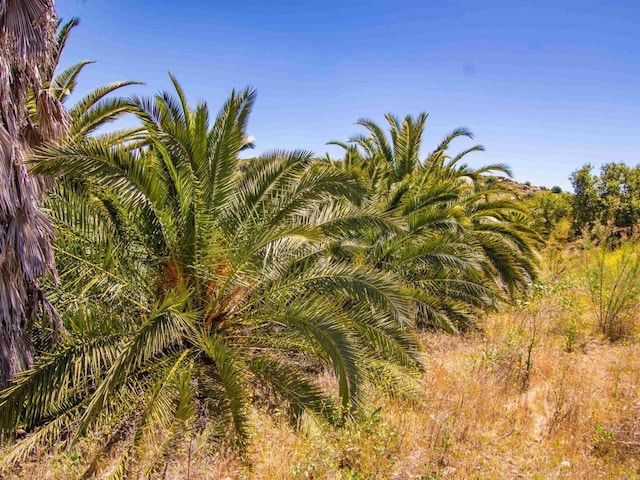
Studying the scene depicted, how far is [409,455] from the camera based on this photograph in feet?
12.5

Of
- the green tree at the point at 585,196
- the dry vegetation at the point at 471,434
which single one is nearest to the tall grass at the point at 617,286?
the dry vegetation at the point at 471,434

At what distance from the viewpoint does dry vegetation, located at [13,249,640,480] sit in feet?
11.6

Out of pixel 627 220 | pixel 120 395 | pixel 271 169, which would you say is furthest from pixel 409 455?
pixel 627 220

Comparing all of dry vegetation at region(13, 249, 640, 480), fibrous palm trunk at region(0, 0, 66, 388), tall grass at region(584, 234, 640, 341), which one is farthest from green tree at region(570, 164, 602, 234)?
fibrous palm trunk at region(0, 0, 66, 388)

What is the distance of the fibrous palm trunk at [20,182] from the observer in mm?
3025

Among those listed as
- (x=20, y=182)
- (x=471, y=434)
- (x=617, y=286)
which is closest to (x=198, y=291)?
(x=20, y=182)

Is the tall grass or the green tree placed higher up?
the green tree

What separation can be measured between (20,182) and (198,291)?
2106 mm

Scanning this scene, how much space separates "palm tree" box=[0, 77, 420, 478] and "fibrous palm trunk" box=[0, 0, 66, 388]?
25 cm

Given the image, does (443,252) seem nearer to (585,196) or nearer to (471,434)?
(471,434)

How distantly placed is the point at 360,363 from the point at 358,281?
903 millimetres

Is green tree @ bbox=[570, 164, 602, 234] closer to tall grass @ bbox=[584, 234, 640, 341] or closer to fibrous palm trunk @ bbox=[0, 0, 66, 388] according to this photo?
tall grass @ bbox=[584, 234, 640, 341]

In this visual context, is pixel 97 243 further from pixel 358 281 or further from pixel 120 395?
pixel 358 281

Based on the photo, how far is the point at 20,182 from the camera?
323cm
